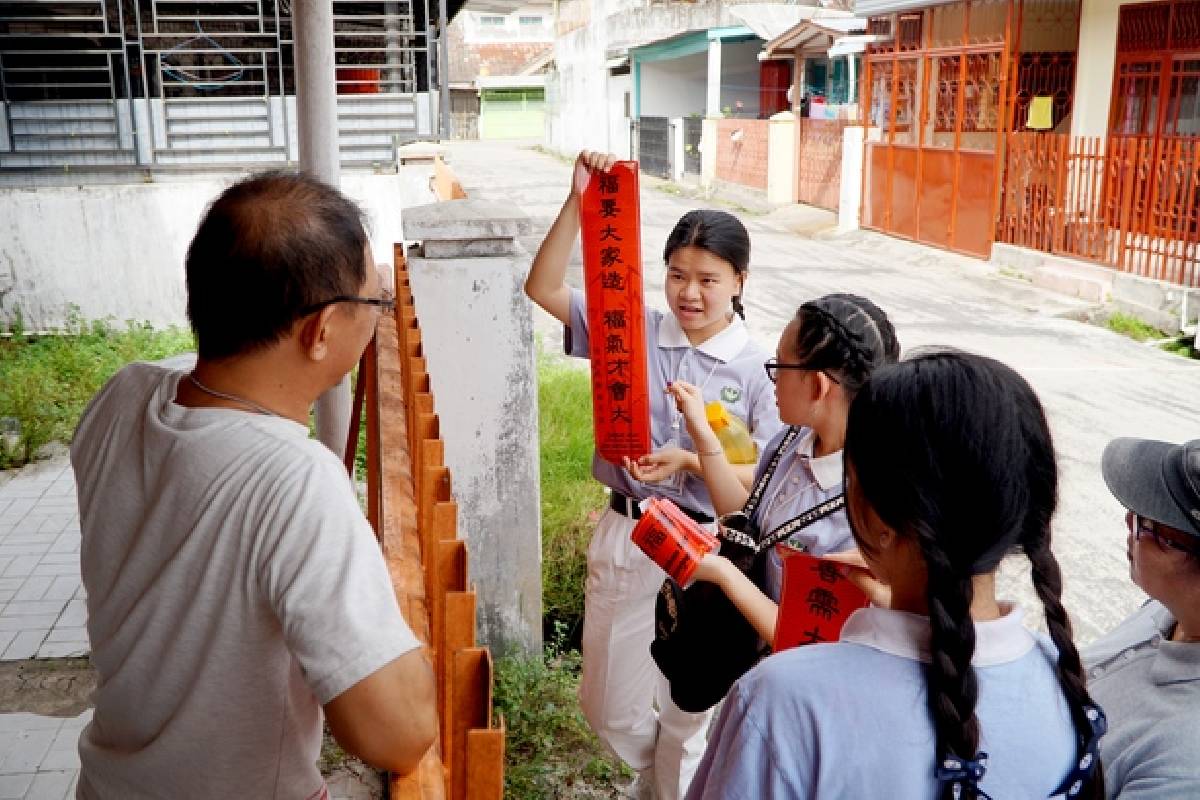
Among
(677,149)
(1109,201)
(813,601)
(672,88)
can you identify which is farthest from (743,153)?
(813,601)

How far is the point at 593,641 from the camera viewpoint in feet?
10.1

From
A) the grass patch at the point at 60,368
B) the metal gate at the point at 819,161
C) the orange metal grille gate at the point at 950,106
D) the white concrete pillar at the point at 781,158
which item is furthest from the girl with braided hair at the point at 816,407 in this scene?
the white concrete pillar at the point at 781,158

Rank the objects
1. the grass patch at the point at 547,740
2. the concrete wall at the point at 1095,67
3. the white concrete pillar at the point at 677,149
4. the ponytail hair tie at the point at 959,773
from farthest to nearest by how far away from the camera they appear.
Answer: the white concrete pillar at the point at 677,149
the concrete wall at the point at 1095,67
the grass patch at the point at 547,740
the ponytail hair tie at the point at 959,773

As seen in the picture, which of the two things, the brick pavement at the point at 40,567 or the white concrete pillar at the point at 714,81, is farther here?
the white concrete pillar at the point at 714,81

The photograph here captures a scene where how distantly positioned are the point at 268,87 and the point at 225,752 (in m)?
9.18

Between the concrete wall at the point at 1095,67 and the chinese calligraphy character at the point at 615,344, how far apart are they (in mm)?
10571

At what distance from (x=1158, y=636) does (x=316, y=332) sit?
1.37 m

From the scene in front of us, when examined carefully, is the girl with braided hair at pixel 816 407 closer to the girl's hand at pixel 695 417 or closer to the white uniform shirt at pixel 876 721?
the girl's hand at pixel 695 417

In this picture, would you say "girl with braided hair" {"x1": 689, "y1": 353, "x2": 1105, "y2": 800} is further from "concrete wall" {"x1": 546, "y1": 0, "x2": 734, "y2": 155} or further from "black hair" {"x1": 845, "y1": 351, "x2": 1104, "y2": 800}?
"concrete wall" {"x1": 546, "y1": 0, "x2": 734, "y2": 155}

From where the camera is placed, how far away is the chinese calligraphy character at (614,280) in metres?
2.94

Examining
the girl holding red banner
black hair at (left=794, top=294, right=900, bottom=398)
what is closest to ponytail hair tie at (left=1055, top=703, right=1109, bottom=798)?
black hair at (left=794, top=294, right=900, bottom=398)

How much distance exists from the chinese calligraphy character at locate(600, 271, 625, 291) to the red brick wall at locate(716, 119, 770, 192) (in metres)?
18.3

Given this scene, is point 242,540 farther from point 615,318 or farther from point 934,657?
point 615,318

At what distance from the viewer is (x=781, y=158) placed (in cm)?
2027
